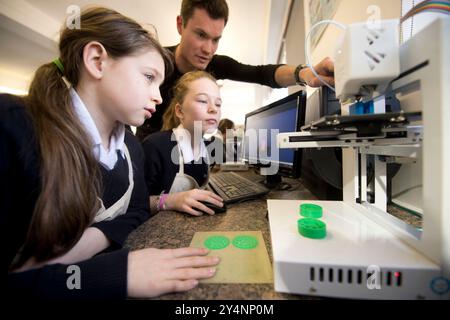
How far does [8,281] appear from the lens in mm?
229

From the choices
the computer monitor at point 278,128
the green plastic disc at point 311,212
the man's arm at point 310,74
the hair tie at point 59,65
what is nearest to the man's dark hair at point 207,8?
the man's arm at point 310,74

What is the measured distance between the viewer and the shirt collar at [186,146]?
2.74ft

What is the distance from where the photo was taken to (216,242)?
359 millimetres

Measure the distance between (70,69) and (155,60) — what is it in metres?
0.19

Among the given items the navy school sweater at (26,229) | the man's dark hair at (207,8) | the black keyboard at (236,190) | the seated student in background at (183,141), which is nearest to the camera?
the navy school sweater at (26,229)

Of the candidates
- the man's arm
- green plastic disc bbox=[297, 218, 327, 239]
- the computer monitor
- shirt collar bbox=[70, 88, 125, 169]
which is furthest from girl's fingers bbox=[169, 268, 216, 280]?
the man's arm

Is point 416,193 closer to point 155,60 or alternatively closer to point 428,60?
point 428,60

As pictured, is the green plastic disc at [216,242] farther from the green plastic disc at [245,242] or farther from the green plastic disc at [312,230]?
the green plastic disc at [312,230]

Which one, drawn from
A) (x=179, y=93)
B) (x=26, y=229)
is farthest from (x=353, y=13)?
(x=26, y=229)

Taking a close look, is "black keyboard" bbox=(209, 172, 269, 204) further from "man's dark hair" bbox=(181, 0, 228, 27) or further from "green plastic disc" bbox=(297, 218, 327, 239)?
"man's dark hair" bbox=(181, 0, 228, 27)

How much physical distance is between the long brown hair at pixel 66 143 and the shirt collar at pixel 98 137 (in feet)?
0.05

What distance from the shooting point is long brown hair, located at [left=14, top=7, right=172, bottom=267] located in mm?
289

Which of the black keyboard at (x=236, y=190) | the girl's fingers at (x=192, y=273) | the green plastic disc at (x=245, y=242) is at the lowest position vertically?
the girl's fingers at (x=192, y=273)

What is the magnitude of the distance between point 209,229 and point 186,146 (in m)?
0.50
